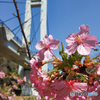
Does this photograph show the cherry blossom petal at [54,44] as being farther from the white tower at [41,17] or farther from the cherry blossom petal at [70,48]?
the white tower at [41,17]

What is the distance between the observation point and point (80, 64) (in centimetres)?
29

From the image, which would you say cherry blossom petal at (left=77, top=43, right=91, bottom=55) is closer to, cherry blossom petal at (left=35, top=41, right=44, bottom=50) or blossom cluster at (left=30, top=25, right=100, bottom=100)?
blossom cluster at (left=30, top=25, right=100, bottom=100)

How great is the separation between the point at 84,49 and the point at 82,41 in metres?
0.03

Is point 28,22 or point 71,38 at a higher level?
point 28,22

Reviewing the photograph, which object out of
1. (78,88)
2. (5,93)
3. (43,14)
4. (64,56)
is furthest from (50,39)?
(43,14)

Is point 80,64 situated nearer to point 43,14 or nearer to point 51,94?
point 51,94

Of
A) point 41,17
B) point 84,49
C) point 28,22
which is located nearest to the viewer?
point 84,49

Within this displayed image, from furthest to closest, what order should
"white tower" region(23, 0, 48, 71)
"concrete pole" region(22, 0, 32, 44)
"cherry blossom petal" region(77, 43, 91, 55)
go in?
"concrete pole" region(22, 0, 32, 44) → "white tower" region(23, 0, 48, 71) → "cherry blossom petal" region(77, 43, 91, 55)

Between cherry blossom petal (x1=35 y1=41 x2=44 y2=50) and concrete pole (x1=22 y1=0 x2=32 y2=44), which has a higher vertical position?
concrete pole (x1=22 y1=0 x2=32 y2=44)

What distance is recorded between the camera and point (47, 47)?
32 cm

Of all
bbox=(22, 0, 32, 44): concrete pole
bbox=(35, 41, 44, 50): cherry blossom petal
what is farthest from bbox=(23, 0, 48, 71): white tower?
bbox=(35, 41, 44, 50): cherry blossom petal

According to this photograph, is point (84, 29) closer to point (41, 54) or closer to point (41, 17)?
point (41, 54)

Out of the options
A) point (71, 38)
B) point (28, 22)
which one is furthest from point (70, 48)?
point (28, 22)

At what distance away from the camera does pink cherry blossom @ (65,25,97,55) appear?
28cm
